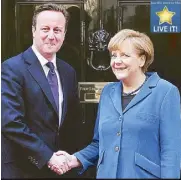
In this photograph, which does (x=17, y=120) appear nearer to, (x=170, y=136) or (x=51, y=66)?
(x=51, y=66)

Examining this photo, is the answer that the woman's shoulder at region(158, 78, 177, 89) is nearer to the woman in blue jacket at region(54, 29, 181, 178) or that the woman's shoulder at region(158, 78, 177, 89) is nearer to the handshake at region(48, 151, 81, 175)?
the woman in blue jacket at region(54, 29, 181, 178)

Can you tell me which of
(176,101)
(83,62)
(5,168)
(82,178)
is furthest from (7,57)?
(176,101)

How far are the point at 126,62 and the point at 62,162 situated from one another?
2.92 feet

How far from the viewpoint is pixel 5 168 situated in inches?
120

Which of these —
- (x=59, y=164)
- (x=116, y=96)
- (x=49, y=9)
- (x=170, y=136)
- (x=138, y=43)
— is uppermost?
(x=49, y=9)

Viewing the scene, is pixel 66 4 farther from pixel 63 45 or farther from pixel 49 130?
pixel 49 130

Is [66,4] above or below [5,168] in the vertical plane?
above

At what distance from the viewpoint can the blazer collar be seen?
2812mm

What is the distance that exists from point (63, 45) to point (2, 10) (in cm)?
52

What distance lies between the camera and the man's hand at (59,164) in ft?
9.91

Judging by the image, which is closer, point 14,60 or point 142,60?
point 142,60

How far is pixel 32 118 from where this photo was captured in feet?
9.80

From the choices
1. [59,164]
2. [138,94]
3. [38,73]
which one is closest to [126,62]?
[138,94]

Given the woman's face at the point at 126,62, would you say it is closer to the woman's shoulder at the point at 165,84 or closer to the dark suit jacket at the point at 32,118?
the woman's shoulder at the point at 165,84
